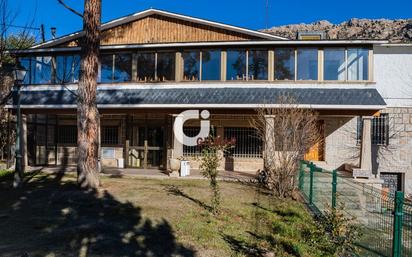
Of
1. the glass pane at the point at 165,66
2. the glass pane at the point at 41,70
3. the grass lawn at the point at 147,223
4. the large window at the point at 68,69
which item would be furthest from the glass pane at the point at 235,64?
the glass pane at the point at 41,70

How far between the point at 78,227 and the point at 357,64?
44.0 feet

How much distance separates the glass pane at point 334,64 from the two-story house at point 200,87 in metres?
0.04

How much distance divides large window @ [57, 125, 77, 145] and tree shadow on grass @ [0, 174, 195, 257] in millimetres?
9024

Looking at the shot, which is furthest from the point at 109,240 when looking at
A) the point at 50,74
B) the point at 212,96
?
the point at 50,74

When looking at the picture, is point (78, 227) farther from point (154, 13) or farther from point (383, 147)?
point (383, 147)

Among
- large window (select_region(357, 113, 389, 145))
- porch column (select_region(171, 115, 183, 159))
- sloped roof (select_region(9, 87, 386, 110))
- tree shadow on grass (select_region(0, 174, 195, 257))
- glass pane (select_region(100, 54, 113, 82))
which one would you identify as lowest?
tree shadow on grass (select_region(0, 174, 195, 257))

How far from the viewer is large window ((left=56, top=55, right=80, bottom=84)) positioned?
19.2 m

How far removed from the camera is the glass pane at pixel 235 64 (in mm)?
17516

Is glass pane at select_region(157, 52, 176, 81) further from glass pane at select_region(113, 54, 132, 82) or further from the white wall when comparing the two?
the white wall

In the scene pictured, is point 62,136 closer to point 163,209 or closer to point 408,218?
point 163,209

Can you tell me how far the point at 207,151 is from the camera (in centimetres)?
1032

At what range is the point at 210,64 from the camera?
1786 cm

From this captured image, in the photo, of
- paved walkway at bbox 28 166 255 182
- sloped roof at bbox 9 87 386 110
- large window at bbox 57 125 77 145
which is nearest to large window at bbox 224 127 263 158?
paved walkway at bbox 28 166 255 182

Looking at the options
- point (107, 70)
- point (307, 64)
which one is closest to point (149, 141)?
point (107, 70)
